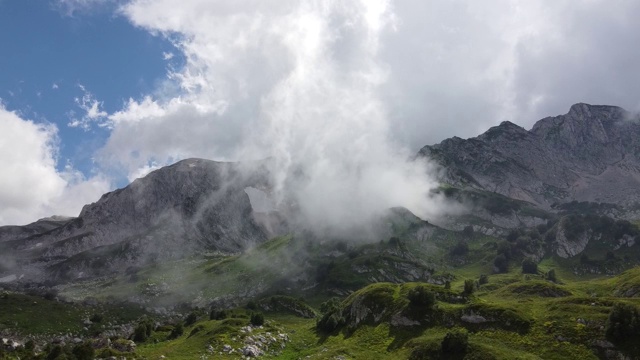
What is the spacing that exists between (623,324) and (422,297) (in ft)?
111

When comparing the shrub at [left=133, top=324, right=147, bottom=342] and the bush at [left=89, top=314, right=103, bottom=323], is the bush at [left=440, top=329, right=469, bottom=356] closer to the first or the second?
the shrub at [left=133, top=324, right=147, bottom=342]

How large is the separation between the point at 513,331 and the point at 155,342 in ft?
276

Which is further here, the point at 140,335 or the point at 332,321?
the point at 140,335

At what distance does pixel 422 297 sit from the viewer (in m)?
88.9

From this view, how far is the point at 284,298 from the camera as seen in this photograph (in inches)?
6890

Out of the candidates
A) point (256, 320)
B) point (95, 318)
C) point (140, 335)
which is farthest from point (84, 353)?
point (95, 318)

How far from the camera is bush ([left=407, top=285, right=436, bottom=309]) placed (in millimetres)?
88312

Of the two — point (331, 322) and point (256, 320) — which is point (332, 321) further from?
point (256, 320)

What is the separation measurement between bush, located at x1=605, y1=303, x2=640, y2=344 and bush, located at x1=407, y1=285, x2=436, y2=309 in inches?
1184

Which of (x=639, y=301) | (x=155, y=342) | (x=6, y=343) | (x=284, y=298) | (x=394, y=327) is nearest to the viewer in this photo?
(x=639, y=301)

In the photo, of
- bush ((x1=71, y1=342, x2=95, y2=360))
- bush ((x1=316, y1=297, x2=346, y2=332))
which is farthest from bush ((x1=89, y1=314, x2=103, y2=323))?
bush ((x1=316, y1=297, x2=346, y2=332))

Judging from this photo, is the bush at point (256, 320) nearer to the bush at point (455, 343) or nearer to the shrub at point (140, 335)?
the shrub at point (140, 335)

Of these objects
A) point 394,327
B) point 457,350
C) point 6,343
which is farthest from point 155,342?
point 457,350

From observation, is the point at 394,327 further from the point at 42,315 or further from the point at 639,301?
the point at 42,315
